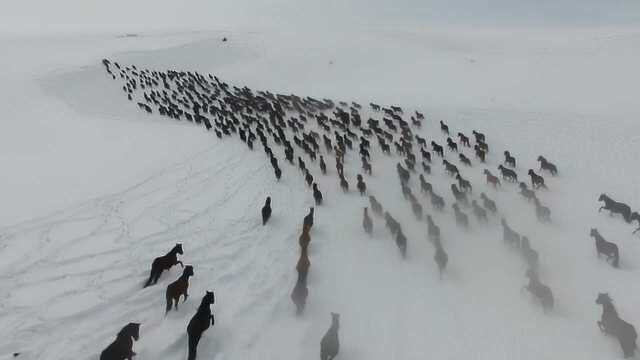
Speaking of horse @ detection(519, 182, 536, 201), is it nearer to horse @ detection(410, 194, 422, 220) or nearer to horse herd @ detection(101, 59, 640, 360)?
horse herd @ detection(101, 59, 640, 360)

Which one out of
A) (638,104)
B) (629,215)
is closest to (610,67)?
(638,104)

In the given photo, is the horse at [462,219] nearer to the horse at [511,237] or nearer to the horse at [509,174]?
the horse at [511,237]

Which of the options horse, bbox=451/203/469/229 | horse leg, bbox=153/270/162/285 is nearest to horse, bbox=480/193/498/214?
horse, bbox=451/203/469/229

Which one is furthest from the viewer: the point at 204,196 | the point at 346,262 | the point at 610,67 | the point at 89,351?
the point at 610,67

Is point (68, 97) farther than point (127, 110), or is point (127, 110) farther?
point (68, 97)

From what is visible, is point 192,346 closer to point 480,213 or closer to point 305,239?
point 305,239

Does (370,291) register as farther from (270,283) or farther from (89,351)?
(89,351)

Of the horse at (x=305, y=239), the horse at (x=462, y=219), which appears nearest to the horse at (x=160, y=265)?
the horse at (x=305, y=239)
